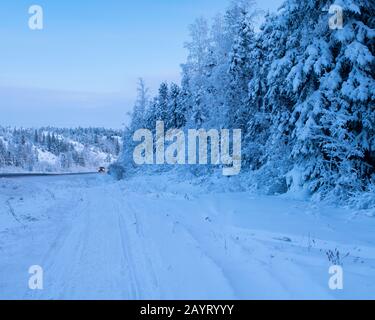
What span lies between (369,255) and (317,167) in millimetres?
6800

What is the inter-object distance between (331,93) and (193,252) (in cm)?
832

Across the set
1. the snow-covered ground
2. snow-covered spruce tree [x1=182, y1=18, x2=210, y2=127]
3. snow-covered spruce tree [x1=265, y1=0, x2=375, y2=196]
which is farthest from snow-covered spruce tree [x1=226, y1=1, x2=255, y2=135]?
the snow-covered ground

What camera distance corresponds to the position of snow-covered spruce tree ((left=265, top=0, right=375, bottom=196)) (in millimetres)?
12445

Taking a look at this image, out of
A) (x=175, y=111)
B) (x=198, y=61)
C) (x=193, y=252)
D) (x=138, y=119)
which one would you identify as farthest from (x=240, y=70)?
(x=138, y=119)

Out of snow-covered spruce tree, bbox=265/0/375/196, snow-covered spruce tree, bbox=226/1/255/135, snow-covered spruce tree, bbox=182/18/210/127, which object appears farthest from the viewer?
snow-covered spruce tree, bbox=182/18/210/127

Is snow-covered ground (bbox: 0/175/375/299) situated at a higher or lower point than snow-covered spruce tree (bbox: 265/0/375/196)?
lower

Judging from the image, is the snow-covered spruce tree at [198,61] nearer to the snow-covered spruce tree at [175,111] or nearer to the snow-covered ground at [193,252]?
the snow-covered spruce tree at [175,111]

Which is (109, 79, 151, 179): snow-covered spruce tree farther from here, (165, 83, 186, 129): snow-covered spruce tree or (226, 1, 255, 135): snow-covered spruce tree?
(226, 1, 255, 135): snow-covered spruce tree

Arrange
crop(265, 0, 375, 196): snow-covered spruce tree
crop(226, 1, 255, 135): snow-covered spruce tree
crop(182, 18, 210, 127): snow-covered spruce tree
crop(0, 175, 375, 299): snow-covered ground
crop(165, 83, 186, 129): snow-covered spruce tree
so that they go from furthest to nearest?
1. crop(165, 83, 186, 129): snow-covered spruce tree
2. crop(182, 18, 210, 127): snow-covered spruce tree
3. crop(226, 1, 255, 135): snow-covered spruce tree
4. crop(265, 0, 375, 196): snow-covered spruce tree
5. crop(0, 175, 375, 299): snow-covered ground

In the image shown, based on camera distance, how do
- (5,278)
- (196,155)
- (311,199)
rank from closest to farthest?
(5,278) < (311,199) < (196,155)

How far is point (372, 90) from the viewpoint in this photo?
12.1 m

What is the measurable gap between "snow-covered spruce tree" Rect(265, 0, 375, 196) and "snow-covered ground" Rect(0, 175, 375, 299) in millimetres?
2003
